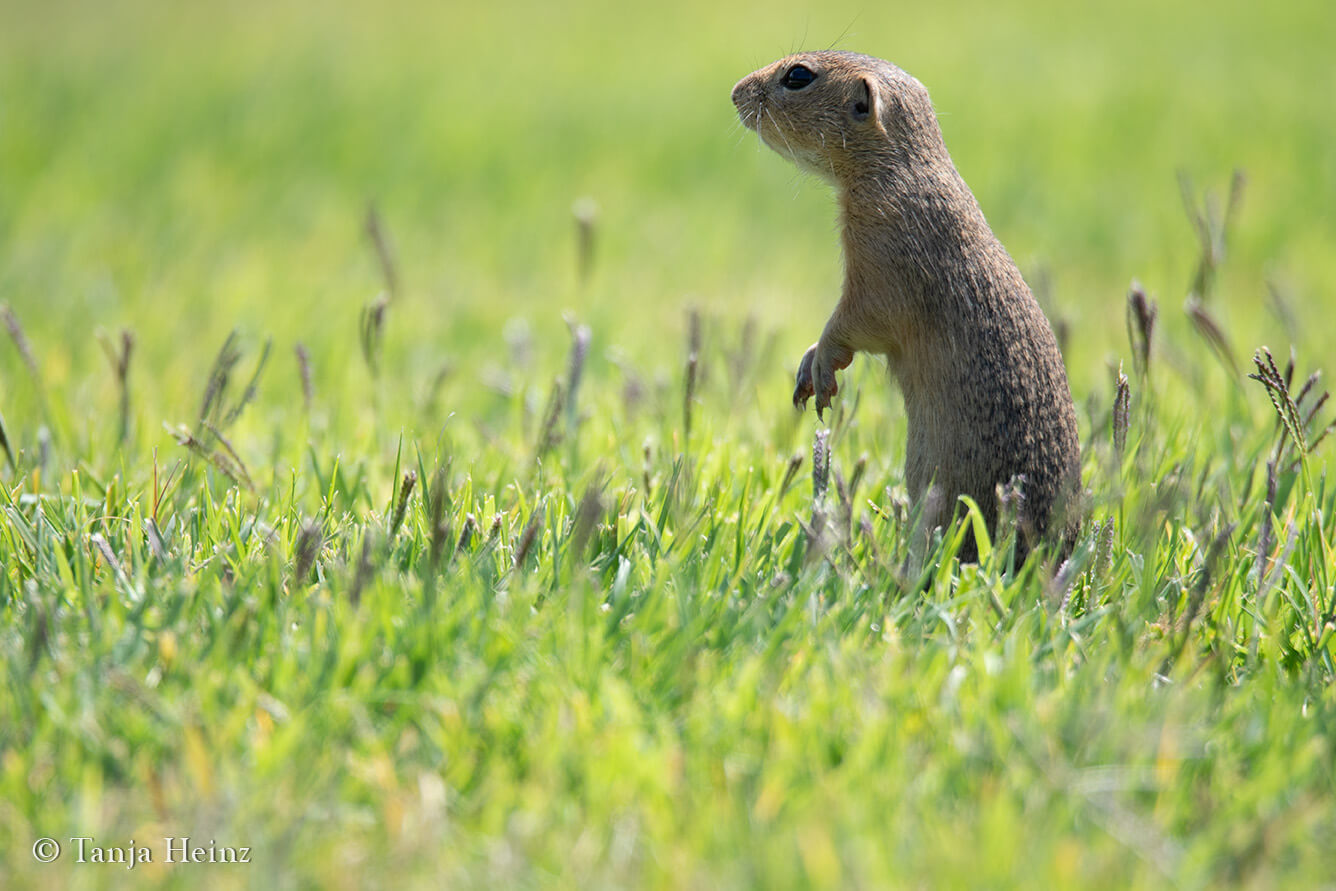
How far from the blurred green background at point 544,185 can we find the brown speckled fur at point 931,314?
380 millimetres

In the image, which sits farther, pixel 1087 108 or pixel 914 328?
pixel 1087 108

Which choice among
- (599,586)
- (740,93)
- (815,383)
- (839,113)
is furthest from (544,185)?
(599,586)

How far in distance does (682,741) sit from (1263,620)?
142cm

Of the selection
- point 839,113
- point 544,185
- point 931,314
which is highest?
point 839,113

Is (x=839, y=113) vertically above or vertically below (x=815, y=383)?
above

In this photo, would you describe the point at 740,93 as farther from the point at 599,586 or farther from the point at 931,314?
the point at 599,586

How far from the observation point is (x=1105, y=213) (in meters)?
7.57

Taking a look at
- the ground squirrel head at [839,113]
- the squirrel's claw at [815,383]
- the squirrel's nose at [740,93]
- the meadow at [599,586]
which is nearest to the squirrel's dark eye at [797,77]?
the ground squirrel head at [839,113]

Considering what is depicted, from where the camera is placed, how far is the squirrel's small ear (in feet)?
10.8

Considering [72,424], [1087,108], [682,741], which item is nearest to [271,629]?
[682,741]

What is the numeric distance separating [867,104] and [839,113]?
0.10 metres

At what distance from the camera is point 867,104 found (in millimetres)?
3318

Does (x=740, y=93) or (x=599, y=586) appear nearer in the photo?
(x=599, y=586)

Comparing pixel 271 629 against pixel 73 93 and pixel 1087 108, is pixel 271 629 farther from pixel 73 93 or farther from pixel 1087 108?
pixel 1087 108
